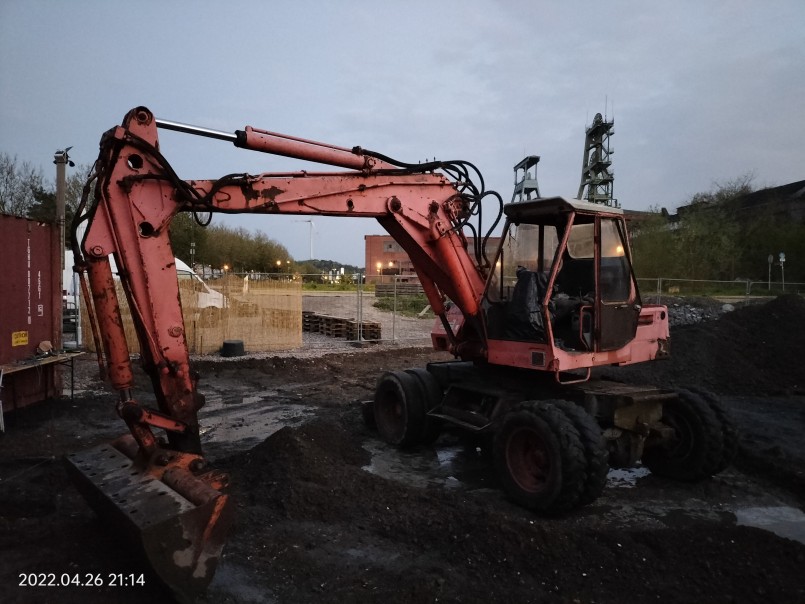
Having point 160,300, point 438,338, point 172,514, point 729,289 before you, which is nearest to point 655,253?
point 729,289

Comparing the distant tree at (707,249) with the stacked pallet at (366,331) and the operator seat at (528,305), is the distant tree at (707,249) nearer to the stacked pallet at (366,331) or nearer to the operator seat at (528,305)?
the stacked pallet at (366,331)

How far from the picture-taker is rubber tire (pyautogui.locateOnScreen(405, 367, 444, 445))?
23.2 ft

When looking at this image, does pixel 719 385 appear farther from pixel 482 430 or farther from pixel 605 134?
pixel 605 134

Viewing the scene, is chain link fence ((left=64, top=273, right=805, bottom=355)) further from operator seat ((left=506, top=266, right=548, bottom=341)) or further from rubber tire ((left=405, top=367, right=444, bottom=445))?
operator seat ((left=506, top=266, right=548, bottom=341))

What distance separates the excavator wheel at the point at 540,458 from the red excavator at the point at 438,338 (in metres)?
0.02

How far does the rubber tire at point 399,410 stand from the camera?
23.0ft

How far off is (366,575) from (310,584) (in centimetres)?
40

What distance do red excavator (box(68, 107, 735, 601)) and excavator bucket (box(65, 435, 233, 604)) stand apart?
0.01 metres

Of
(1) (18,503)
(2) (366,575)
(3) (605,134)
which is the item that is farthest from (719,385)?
(3) (605,134)

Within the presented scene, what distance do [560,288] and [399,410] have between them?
2.61 m

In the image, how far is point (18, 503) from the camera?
4.98 meters

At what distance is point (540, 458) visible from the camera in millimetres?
5418

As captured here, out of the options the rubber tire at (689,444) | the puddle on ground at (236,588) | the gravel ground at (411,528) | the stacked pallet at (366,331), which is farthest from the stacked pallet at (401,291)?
the puddle on ground at (236,588)

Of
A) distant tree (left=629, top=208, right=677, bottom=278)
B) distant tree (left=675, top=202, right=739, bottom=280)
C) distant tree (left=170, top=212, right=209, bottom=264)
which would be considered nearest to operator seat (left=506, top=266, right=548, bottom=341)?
distant tree (left=629, top=208, right=677, bottom=278)
